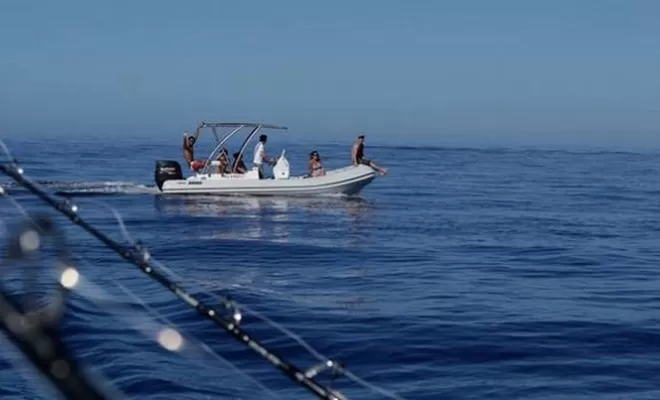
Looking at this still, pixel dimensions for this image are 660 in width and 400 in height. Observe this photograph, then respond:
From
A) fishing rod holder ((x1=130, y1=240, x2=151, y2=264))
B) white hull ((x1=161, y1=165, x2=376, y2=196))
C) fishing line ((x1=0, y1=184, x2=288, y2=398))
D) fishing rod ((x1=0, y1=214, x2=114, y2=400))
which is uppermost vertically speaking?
white hull ((x1=161, y1=165, x2=376, y2=196))

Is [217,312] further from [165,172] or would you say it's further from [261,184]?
[165,172]

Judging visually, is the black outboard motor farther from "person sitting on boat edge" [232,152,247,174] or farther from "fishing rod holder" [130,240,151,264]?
"fishing rod holder" [130,240,151,264]

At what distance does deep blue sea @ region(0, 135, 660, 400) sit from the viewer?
980 cm

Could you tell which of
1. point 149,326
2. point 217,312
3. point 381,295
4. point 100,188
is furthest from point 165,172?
point 217,312

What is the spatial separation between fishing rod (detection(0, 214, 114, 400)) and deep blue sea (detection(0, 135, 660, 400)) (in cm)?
20

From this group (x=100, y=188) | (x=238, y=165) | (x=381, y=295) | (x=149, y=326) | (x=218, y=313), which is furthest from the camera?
(x=100, y=188)

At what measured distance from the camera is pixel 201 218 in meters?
24.8

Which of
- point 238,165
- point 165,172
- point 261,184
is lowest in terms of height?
point 261,184

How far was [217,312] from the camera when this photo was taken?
4.09m

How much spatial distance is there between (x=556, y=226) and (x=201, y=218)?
320 inches

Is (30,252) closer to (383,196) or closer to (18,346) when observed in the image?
(18,346)

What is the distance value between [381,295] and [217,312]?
412 inches

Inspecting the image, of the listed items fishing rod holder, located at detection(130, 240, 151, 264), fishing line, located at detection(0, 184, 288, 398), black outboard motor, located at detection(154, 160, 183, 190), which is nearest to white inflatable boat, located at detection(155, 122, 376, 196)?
black outboard motor, located at detection(154, 160, 183, 190)

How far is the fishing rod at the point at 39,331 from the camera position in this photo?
1.81 m
